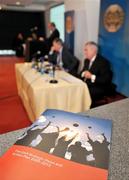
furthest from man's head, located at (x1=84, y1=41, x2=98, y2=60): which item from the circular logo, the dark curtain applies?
the dark curtain

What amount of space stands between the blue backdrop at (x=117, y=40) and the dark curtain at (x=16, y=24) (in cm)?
596

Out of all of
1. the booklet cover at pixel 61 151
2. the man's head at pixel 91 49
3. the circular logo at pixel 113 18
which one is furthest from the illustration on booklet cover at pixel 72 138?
the circular logo at pixel 113 18

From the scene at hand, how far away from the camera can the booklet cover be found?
1.74ft

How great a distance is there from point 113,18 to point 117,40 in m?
0.41

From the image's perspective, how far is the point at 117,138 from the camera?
2.40 ft

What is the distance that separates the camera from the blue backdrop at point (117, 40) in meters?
3.44

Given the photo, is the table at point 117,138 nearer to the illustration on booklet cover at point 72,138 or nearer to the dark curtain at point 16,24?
the illustration on booklet cover at point 72,138

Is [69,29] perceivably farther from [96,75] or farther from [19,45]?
[19,45]

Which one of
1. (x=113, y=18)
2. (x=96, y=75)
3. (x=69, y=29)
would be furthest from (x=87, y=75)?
(x=69, y=29)

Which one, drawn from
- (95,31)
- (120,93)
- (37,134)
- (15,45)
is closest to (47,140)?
(37,134)

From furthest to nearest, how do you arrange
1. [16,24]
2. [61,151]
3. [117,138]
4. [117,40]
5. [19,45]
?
[16,24], [19,45], [117,40], [117,138], [61,151]

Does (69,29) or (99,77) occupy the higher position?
(69,29)

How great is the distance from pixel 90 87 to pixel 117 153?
2.16 metres

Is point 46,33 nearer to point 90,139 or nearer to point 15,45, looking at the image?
point 15,45
